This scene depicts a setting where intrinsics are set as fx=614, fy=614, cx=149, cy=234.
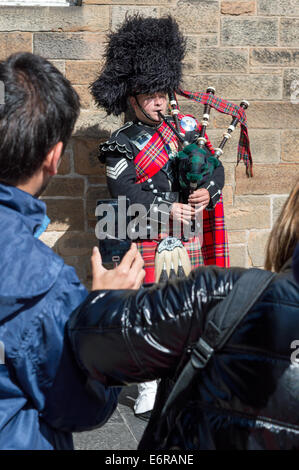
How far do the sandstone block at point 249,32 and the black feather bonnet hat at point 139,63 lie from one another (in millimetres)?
993

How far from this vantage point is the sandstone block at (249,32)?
4.79 meters

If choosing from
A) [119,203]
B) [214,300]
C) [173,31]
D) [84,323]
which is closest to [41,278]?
[84,323]

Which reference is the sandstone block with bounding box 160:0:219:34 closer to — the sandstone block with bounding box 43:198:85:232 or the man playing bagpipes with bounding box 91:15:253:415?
the man playing bagpipes with bounding box 91:15:253:415

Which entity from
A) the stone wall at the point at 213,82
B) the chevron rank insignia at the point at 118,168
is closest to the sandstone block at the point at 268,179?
the stone wall at the point at 213,82

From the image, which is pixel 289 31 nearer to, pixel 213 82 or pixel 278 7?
pixel 278 7

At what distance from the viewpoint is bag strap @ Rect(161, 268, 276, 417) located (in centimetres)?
118

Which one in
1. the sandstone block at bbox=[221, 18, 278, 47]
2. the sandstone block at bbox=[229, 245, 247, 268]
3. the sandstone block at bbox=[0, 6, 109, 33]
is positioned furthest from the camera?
the sandstone block at bbox=[229, 245, 247, 268]

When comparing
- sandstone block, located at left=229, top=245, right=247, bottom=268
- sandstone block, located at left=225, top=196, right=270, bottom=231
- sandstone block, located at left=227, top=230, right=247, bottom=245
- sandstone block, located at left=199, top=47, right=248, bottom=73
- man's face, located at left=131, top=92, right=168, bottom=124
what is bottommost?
sandstone block, located at left=229, top=245, right=247, bottom=268

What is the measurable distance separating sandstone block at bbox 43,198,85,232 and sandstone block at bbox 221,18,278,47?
172 cm

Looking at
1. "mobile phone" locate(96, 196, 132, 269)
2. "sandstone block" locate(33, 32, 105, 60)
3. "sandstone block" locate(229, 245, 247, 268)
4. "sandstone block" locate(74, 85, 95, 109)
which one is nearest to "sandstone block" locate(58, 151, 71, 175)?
"sandstone block" locate(74, 85, 95, 109)

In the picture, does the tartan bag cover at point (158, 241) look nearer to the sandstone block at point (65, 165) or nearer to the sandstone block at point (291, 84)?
the sandstone block at point (65, 165)

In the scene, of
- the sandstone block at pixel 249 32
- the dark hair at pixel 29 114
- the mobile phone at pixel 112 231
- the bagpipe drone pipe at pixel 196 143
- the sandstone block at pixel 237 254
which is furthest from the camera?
the sandstone block at pixel 237 254

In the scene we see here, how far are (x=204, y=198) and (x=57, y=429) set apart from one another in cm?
250

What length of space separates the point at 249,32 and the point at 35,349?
4121 mm
